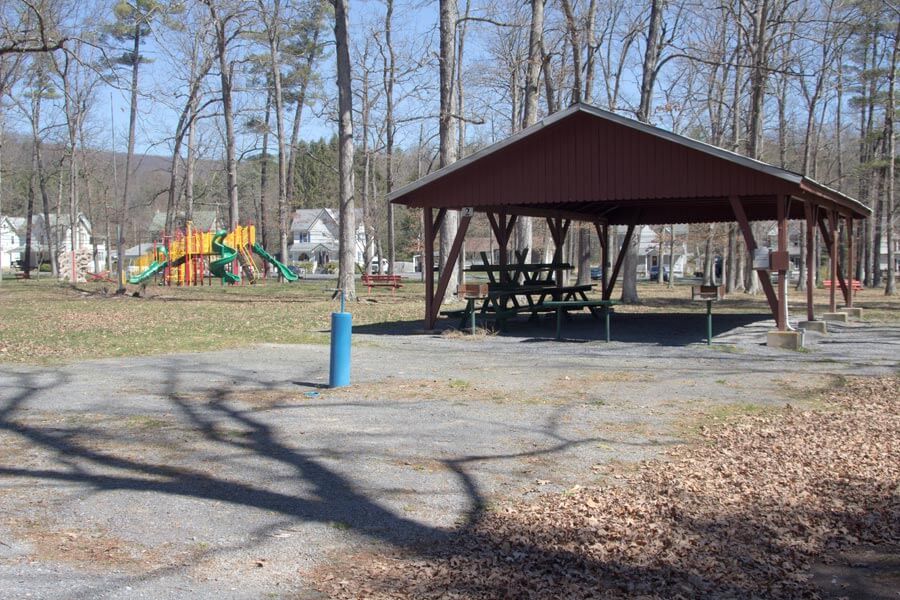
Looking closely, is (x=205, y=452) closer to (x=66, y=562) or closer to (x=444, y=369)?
(x=66, y=562)

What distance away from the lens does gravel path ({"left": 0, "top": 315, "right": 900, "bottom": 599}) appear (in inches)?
186

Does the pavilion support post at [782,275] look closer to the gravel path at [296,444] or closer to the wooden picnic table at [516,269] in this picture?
the gravel path at [296,444]

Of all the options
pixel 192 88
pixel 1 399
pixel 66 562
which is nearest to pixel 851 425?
pixel 66 562

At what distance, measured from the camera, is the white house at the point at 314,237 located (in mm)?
92625

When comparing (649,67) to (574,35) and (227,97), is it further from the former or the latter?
(227,97)

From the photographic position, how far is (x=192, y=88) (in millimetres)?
41188

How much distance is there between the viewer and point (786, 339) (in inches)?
547

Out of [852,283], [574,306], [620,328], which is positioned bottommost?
[620,328]

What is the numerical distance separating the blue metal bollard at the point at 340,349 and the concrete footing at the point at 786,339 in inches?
293

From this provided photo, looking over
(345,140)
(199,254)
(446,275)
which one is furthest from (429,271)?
(199,254)

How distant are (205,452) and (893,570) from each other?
4914 millimetres

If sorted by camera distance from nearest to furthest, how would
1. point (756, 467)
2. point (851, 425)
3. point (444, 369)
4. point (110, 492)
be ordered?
point (110, 492), point (756, 467), point (851, 425), point (444, 369)

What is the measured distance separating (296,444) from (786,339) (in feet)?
30.8

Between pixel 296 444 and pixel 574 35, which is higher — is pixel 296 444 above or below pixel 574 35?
below
